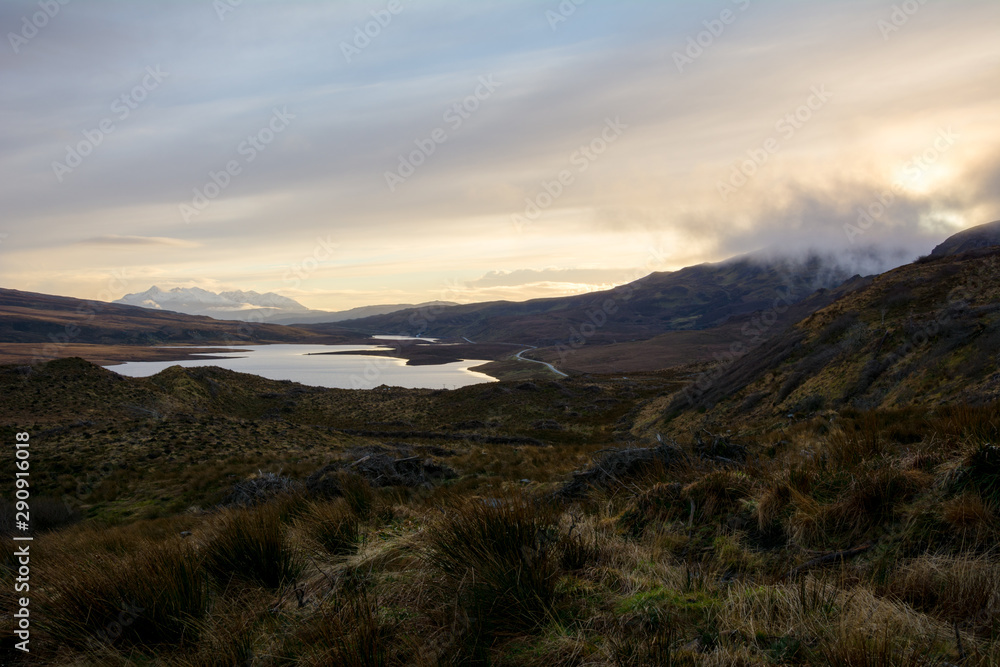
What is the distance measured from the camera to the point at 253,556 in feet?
13.7

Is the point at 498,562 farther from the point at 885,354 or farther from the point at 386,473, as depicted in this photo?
the point at 885,354

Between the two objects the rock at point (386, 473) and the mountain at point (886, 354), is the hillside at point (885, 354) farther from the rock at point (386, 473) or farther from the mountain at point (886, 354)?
the rock at point (386, 473)


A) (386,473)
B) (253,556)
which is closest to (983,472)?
(253,556)

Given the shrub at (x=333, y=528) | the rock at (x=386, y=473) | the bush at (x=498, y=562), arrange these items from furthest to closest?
the rock at (x=386, y=473) < the shrub at (x=333, y=528) < the bush at (x=498, y=562)

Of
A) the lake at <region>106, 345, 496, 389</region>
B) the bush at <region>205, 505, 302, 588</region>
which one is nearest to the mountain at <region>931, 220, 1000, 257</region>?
the lake at <region>106, 345, 496, 389</region>

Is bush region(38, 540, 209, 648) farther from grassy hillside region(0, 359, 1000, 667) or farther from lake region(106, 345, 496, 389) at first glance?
lake region(106, 345, 496, 389)

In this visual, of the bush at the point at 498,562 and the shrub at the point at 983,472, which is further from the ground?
the shrub at the point at 983,472

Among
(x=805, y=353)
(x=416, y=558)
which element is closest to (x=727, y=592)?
(x=416, y=558)

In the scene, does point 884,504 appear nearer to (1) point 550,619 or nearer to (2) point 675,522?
(2) point 675,522

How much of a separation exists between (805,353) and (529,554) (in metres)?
22.2

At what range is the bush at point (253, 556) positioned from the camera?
13.6 ft

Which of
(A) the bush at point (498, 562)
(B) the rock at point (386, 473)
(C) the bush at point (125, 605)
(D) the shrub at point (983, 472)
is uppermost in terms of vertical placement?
(D) the shrub at point (983, 472)

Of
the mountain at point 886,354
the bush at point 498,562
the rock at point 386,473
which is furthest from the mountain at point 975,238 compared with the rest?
the bush at point 498,562

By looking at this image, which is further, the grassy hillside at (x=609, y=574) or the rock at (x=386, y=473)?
the rock at (x=386, y=473)
